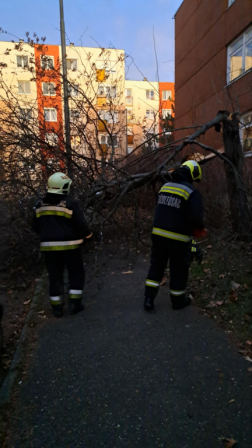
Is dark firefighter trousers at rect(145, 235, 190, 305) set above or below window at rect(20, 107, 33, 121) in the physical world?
below

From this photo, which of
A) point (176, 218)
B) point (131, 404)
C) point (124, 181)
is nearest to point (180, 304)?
point (176, 218)

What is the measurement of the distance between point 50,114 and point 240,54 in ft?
28.2

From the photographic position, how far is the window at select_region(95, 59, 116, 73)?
6.61 meters

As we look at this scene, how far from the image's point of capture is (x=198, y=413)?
231 cm

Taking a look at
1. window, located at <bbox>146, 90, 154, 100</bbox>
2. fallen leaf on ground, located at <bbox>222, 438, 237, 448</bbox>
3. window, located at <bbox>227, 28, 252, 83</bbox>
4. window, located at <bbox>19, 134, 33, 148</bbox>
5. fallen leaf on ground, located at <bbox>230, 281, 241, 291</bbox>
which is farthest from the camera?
window, located at <bbox>227, 28, 252, 83</bbox>

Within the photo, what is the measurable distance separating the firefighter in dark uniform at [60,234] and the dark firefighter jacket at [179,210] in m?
0.98

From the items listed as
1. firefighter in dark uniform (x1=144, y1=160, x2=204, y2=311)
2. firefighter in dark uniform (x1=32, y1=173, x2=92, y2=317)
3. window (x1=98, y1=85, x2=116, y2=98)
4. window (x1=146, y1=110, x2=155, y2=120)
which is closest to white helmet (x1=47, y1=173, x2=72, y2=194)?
firefighter in dark uniform (x1=32, y1=173, x2=92, y2=317)

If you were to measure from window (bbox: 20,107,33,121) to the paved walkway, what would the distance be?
3730mm

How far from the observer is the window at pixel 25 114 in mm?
5734

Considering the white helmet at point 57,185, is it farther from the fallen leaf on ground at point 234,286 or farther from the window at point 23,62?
the window at point 23,62

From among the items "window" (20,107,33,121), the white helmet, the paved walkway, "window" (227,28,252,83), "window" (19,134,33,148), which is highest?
"window" (227,28,252,83)

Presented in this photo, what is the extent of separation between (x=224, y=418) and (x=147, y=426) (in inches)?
21.7

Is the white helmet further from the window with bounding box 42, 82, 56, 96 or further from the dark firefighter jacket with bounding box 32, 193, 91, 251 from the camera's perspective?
the window with bounding box 42, 82, 56, 96

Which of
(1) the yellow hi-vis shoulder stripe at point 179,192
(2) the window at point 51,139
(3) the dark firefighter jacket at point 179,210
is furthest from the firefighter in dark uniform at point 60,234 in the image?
(2) the window at point 51,139
